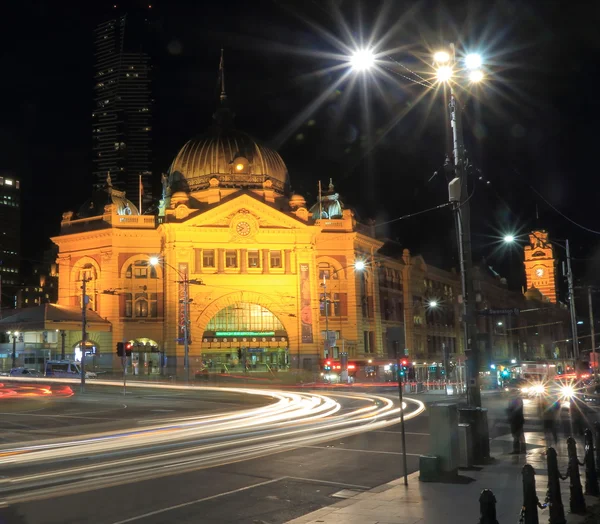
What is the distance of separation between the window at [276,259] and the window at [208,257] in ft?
20.8

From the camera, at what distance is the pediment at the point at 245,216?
7494 centimetres

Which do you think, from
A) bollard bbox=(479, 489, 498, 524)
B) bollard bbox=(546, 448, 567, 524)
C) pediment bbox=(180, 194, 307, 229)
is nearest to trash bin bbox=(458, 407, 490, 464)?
bollard bbox=(546, 448, 567, 524)

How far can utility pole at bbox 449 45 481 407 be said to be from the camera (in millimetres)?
15414

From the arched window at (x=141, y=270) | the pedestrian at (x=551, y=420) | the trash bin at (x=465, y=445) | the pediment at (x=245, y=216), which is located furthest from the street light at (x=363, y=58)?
the arched window at (x=141, y=270)

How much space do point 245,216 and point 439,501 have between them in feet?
216

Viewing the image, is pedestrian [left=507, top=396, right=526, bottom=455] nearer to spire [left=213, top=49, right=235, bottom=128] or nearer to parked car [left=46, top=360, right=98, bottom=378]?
parked car [left=46, top=360, right=98, bottom=378]

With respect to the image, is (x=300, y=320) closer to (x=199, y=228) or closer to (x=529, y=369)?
(x=199, y=228)

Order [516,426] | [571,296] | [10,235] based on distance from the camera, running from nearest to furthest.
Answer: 1. [516,426]
2. [571,296]
3. [10,235]

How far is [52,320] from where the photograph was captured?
233 ft

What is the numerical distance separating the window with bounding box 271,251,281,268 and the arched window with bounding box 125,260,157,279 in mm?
12713

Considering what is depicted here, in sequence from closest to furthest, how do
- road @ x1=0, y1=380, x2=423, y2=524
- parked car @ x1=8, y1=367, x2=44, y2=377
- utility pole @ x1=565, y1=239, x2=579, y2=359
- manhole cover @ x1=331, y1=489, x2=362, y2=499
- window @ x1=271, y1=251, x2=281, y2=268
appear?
road @ x1=0, y1=380, x2=423, y2=524, manhole cover @ x1=331, y1=489, x2=362, y2=499, utility pole @ x1=565, y1=239, x2=579, y2=359, parked car @ x1=8, y1=367, x2=44, y2=377, window @ x1=271, y1=251, x2=281, y2=268

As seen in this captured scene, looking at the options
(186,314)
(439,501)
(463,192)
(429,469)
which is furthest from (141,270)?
(439,501)

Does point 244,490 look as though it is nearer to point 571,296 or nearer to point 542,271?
point 571,296

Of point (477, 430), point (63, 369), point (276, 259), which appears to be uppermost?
Result: point (276, 259)
